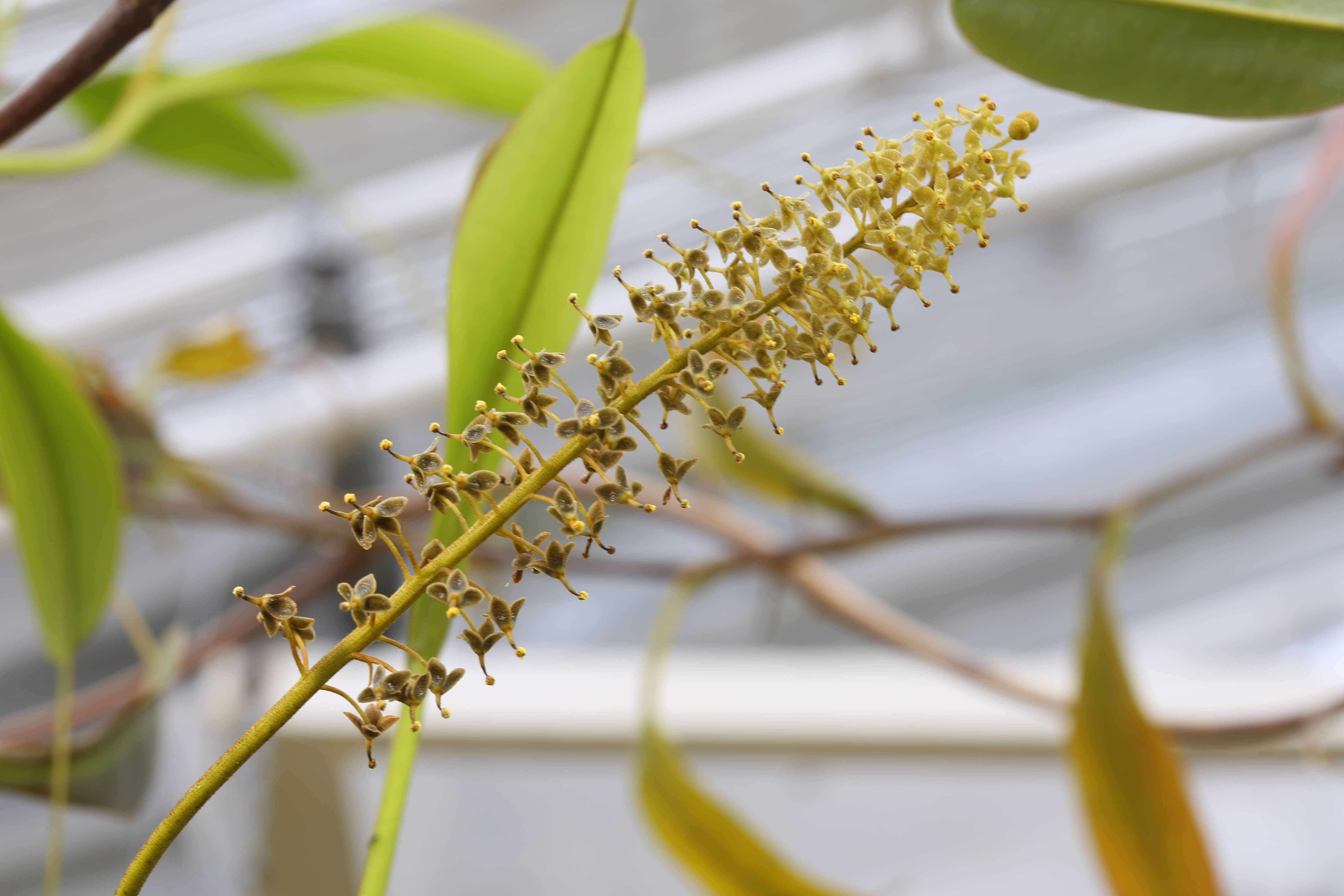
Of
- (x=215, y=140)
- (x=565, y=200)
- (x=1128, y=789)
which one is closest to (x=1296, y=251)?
(x=1128, y=789)

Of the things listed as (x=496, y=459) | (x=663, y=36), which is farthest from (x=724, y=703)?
(x=663, y=36)

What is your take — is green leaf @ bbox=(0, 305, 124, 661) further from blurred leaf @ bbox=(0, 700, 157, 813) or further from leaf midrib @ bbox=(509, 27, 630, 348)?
leaf midrib @ bbox=(509, 27, 630, 348)

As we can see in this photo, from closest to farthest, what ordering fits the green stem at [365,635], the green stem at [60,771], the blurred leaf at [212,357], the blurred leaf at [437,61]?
the green stem at [365,635] → the green stem at [60,771] → the blurred leaf at [437,61] → the blurred leaf at [212,357]

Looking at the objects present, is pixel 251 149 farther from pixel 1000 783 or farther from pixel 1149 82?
pixel 1000 783

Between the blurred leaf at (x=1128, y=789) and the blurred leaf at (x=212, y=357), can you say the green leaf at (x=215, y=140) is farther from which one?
the blurred leaf at (x=1128, y=789)

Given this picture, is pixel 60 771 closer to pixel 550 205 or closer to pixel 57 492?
pixel 57 492

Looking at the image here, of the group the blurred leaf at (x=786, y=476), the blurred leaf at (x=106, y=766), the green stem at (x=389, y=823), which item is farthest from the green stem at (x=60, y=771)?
the blurred leaf at (x=786, y=476)

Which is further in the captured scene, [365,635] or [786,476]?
[786,476]
